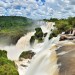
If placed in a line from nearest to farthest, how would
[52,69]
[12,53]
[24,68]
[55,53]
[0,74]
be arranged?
[52,69] → [0,74] → [55,53] → [24,68] → [12,53]

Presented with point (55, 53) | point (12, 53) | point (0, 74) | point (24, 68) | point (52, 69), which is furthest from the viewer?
point (12, 53)

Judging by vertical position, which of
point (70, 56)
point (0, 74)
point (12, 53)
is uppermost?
point (70, 56)

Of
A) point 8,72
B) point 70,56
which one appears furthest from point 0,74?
point 70,56

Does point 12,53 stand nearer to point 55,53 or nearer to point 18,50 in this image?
point 18,50

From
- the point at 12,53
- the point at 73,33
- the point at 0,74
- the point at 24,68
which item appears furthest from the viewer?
the point at 12,53

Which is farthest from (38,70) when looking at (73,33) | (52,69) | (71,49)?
(73,33)

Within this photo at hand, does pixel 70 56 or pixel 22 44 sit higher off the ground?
pixel 70 56

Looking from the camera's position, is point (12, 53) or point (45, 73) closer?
point (45, 73)

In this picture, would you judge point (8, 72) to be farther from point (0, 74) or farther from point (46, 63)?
point (46, 63)

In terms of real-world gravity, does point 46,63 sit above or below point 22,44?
above
